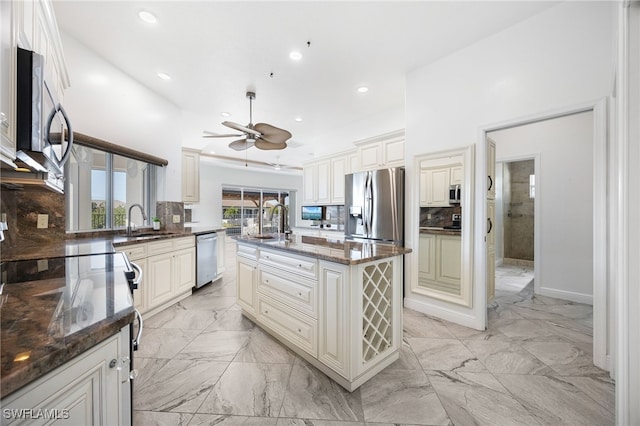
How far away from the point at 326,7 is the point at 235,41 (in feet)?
3.34

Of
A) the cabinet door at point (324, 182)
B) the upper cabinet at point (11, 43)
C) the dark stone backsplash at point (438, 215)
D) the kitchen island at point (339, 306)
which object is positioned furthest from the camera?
the cabinet door at point (324, 182)

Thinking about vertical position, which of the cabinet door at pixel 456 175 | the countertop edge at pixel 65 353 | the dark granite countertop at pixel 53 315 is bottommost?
the countertop edge at pixel 65 353

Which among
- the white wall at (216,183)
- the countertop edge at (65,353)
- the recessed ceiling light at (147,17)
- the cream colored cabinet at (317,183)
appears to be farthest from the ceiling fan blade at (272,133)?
the white wall at (216,183)

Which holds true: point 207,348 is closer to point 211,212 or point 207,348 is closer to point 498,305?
point 498,305

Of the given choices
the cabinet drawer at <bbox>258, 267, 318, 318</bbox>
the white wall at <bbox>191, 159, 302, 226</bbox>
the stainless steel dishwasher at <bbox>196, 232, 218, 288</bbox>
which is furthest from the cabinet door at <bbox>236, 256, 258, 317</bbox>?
the white wall at <bbox>191, 159, 302, 226</bbox>

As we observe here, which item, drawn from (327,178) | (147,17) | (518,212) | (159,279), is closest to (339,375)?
(159,279)

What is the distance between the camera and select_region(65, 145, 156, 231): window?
108 inches

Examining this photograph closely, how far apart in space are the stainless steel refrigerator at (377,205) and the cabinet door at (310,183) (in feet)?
4.91

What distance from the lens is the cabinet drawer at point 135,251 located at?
2.56 metres

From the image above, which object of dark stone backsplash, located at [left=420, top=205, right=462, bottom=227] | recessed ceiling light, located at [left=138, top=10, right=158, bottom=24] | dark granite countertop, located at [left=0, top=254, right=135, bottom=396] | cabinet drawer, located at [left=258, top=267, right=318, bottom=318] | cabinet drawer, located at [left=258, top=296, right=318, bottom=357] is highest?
recessed ceiling light, located at [left=138, top=10, right=158, bottom=24]

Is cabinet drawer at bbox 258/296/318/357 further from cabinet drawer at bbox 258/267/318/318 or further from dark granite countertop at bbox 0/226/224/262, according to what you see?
dark granite countertop at bbox 0/226/224/262

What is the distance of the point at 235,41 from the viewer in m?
2.58

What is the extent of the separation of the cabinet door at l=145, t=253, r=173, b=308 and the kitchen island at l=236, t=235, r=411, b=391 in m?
1.49

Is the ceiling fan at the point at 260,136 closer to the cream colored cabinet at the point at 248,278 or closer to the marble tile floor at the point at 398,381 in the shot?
the cream colored cabinet at the point at 248,278
